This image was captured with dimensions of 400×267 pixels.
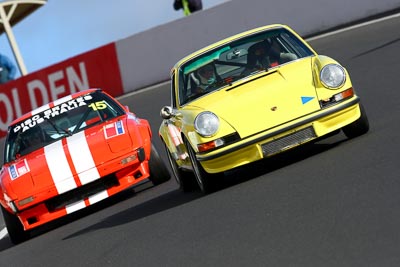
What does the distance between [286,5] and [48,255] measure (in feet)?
48.1

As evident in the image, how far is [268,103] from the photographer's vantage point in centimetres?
874

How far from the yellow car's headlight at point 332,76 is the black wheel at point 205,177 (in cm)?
118

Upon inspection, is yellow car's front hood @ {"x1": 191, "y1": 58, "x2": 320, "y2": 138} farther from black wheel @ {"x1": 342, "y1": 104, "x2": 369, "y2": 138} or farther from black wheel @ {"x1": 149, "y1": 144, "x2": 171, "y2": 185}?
black wheel @ {"x1": 149, "y1": 144, "x2": 171, "y2": 185}

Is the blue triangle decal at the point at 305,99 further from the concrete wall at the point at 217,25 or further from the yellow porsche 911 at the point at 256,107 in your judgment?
the concrete wall at the point at 217,25

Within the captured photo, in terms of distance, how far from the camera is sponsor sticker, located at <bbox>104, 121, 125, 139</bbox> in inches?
434

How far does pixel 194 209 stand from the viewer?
8.59 metres

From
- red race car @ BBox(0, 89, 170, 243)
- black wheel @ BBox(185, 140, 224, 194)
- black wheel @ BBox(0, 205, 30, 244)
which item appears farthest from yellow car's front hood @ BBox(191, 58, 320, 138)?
black wheel @ BBox(0, 205, 30, 244)

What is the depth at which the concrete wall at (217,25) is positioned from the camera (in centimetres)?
2180

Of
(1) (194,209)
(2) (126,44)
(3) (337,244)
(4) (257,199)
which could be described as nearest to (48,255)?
(1) (194,209)

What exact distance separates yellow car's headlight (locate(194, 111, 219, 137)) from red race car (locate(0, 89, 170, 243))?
2.17 meters

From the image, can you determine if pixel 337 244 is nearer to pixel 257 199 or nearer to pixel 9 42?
pixel 257 199

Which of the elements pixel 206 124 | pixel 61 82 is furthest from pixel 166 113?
pixel 61 82

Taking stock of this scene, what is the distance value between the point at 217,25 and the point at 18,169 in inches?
515

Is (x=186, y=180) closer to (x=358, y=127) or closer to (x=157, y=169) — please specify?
(x=157, y=169)
